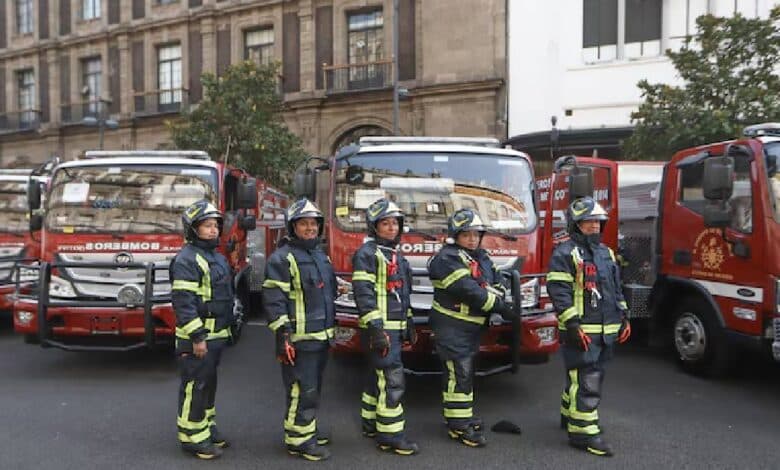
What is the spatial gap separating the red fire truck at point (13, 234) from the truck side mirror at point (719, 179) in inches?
292

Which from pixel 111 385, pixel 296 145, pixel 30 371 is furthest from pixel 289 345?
pixel 296 145

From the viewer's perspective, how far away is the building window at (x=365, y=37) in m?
20.2

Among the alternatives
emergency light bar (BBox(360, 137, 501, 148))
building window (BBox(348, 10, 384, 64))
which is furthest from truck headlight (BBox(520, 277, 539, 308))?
building window (BBox(348, 10, 384, 64))

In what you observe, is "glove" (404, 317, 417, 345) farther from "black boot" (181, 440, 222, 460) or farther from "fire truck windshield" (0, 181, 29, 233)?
"fire truck windshield" (0, 181, 29, 233)

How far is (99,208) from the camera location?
21.4 ft

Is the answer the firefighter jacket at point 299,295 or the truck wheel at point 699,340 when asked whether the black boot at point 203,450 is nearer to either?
the firefighter jacket at point 299,295

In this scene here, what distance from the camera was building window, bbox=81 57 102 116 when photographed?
25734mm

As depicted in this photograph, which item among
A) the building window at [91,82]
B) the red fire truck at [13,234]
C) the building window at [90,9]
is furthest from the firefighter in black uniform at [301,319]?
the building window at [90,9]

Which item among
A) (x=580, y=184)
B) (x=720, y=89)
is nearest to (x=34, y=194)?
(x=580, y=184)

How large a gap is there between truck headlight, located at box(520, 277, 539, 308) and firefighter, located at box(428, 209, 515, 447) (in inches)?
28.0

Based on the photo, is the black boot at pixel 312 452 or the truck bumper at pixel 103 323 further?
the truck bumper at pixel 103 323

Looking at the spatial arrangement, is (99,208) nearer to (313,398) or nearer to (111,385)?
(111,385)

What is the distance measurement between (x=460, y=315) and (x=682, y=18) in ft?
48.0

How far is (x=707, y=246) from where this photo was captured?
237 inches
